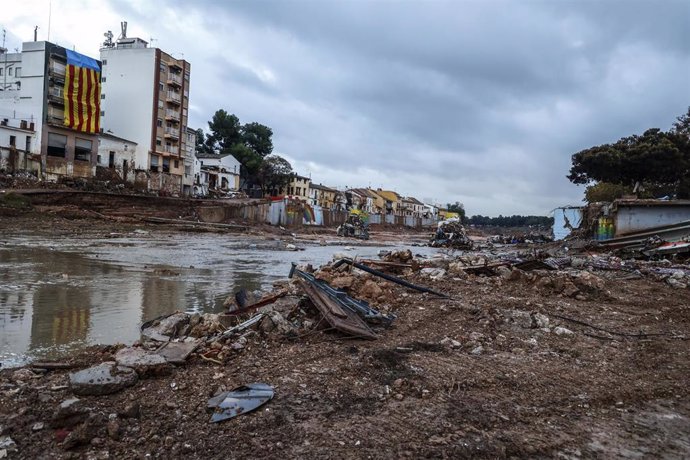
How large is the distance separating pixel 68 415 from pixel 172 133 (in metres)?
57.4

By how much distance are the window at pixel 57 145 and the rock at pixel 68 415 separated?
47.8m

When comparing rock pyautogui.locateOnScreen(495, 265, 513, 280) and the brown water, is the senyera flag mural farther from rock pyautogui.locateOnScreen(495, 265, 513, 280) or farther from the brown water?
rock pyautogui.locateOnScreen(495, 265, 513, 280)

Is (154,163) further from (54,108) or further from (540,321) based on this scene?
(540,321)

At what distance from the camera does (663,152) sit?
103ft

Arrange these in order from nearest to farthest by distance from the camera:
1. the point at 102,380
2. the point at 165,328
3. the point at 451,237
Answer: the point at 102,380 → the point at 165,328 → the point at 451,237

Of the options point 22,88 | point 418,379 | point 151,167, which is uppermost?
point 22,88

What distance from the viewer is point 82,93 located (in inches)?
1780

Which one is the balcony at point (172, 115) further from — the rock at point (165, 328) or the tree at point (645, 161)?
the rock at point (165, 328)

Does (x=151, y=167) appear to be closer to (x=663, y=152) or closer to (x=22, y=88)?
(x=22, y=88)

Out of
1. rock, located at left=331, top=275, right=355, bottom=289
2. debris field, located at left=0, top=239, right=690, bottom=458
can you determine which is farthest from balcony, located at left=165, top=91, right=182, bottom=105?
debris field, located at left=0, top=239, right=690, bottom=458

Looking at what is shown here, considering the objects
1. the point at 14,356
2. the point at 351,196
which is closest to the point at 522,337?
the point at 14,356

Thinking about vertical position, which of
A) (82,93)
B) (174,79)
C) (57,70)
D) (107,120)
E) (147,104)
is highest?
(174,79)

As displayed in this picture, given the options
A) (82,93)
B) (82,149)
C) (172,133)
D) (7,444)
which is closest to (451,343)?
(7,444)

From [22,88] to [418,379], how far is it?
5253cm
